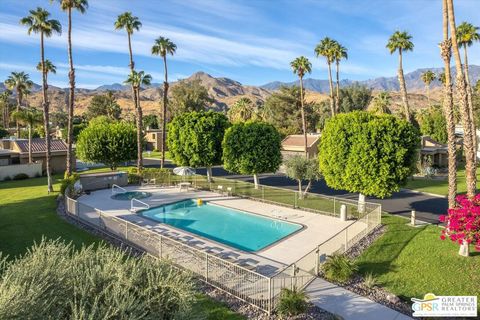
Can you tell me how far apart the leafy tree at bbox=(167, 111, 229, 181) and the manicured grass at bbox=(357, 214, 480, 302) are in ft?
62.0

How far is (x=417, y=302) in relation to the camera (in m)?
11.9

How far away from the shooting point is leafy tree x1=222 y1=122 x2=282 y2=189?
30.9 metres

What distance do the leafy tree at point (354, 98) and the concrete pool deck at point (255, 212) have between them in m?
64.6

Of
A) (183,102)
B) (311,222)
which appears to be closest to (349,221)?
(311,222)

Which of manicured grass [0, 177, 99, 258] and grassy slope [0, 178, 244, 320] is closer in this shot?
grassy slope [0, 178, 244, 320]

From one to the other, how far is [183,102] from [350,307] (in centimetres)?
8538

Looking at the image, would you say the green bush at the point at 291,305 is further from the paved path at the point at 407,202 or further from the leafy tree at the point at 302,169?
the leafy tree at the point at 302,169

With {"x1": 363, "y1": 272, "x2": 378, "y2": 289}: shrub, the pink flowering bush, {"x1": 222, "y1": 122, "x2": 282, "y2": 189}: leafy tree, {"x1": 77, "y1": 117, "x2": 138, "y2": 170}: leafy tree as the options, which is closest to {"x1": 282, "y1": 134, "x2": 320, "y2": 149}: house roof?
→ {"x1": 222, "y1": 122, "x2": 282, "y2": 189}: leafy tree

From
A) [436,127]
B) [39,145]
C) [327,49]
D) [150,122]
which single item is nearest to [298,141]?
[327,49]

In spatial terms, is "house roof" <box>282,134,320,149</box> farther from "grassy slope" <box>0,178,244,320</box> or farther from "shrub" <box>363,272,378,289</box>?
"shrub" <box>363,272,378,289</box>

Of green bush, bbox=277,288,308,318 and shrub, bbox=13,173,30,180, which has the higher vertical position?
shrub, bbox=13,173,30,180

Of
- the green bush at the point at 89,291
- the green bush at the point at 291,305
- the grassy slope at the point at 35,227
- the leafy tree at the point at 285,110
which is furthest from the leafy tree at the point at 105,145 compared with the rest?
the leafy tree at the point at 285,110

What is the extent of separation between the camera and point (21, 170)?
42688 millimetres

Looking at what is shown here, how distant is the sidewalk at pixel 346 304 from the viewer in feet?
38.3
